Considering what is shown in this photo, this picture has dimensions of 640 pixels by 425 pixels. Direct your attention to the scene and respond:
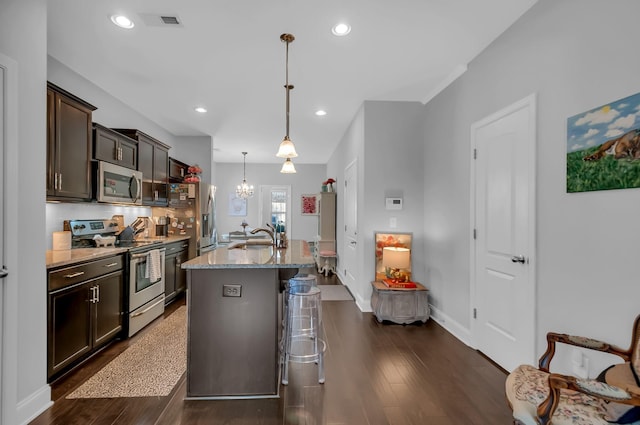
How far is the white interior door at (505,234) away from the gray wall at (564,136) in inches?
3.6

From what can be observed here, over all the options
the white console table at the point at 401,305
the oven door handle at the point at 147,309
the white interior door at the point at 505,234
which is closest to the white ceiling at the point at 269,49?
the white interior door at the point at 505,234

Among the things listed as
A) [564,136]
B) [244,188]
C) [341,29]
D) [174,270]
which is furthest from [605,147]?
[244,188]

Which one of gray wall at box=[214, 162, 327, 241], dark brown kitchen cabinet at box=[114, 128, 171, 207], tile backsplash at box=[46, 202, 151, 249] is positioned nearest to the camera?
tile backsplash at box=[46, 202, 151, 249]

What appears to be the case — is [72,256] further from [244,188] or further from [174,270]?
[244,188]

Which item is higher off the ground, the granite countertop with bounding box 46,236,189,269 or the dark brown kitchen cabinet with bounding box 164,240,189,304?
the granite countertop with bounding box 46,236,189,269

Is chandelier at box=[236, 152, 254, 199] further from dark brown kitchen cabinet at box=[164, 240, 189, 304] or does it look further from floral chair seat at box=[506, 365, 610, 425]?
floral chair seat at box=[506, 365, 610, 425]

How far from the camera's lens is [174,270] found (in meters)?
4.48

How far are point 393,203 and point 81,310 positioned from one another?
3541 mm

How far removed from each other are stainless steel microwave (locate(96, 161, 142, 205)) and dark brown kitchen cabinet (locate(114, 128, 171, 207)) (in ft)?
0.82

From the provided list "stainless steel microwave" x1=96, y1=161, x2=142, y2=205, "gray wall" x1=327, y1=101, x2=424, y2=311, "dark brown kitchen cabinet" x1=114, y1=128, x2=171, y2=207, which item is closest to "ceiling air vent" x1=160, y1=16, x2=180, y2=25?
"stainless steel microwave" x1=96, y1=161, x2=142, y2=205

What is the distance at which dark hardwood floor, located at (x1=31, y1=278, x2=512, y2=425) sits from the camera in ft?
6.58

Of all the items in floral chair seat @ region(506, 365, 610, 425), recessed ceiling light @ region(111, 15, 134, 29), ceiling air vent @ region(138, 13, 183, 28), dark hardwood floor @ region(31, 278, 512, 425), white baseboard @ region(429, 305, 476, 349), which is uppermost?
ceiling air vent @ region(138, 13, 183, 28)

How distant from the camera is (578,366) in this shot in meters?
1.94

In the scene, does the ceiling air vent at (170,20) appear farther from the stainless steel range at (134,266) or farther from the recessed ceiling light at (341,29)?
the stainless steel range at (134,266)
